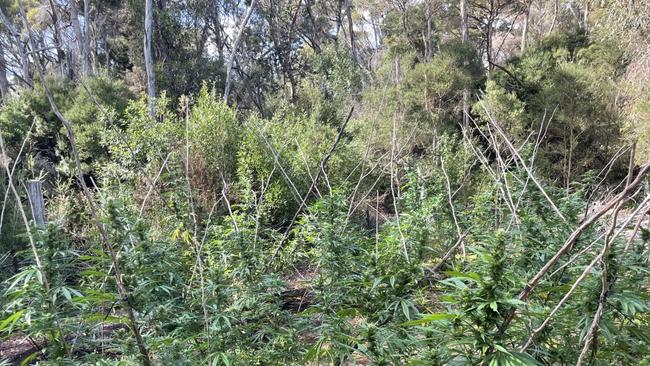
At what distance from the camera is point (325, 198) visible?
2.84 m

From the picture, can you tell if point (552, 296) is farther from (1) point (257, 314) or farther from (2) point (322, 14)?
(2) point (322, 14)

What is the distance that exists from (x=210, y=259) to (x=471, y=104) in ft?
31.0

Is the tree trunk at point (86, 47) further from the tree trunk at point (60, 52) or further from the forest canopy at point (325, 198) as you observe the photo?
the tree trunk at point (60, 52)

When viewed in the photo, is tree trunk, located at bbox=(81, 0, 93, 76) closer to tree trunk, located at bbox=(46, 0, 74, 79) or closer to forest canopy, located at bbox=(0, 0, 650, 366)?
forest canopy, located at bbox=(0, 0, 650, 366)

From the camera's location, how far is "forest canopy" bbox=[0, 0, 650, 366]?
156cm

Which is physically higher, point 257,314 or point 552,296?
point 552,296

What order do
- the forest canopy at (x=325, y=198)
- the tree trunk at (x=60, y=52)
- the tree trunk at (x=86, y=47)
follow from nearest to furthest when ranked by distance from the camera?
the forest canopy at (x=325, y=198), the tree trunk at (x=86, y=47), the tree trunk at (x=60, y=52)

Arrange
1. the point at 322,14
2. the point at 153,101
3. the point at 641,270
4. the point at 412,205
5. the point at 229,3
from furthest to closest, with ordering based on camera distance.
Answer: the point at 322,14 < the point at 229,3 < the point at 153,101 < the point at 412,205 < the point at 641,270

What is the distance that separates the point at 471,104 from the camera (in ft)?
35.6

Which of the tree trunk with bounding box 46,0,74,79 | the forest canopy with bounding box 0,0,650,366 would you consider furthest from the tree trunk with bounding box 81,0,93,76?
the tree trunk with bounding box 46,0,74,79

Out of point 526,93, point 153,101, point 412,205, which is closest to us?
point 412,205

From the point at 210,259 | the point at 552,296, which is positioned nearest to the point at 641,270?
the point at 552,296

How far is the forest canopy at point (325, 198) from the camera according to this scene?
156cm

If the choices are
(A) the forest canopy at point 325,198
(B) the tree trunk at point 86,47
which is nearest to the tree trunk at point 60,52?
(A) the forest canopy at point 325,198
